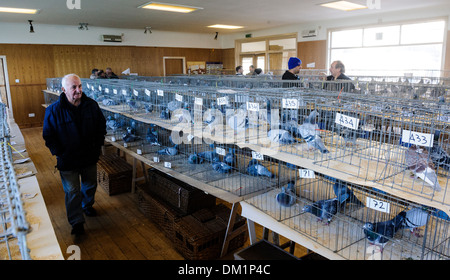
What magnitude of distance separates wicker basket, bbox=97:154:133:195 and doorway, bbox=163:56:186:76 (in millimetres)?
8273

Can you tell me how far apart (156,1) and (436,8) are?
6684mm

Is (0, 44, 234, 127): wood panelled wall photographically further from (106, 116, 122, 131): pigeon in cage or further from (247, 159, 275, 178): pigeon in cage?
(247, 159, 275, 178): pigeon in cage

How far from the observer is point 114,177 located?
15.5 ft

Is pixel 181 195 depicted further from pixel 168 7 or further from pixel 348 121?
pixel 168 7

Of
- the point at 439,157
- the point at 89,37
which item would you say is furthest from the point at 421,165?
the point at 89,37

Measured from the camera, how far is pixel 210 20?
9.73 meters

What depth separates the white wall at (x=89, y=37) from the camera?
32.2 ft

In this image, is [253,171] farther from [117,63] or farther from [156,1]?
[117,63]

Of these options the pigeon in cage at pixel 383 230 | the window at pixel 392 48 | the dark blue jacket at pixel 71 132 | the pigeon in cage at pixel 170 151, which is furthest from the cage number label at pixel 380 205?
the window at pixel 392 48

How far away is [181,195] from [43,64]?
360 inches

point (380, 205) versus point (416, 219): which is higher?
point (380, 205)

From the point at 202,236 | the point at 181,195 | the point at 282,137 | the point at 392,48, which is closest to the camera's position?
the point at 282,137

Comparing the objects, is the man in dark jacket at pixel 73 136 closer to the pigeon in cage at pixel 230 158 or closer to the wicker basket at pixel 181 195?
the wicker basket at pixel 181 195

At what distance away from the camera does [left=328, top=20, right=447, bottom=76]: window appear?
8312 millimetres
